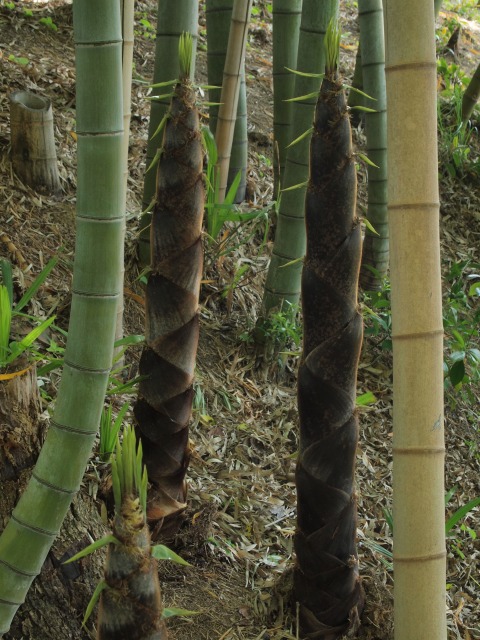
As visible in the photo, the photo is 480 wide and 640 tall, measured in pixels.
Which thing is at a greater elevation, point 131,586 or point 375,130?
point 375,130

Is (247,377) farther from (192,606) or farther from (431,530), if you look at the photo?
(431,530)

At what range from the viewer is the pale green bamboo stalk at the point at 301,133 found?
2.45 m

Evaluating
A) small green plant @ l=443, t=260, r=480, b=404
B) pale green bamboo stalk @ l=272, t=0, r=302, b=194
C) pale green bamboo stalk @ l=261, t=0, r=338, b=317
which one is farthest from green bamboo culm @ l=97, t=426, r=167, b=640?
pale green bamboo stalk @ l=272, t=0, r=302, b=194

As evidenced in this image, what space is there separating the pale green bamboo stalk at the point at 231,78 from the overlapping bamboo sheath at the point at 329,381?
1114 mm

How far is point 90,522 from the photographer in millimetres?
1743

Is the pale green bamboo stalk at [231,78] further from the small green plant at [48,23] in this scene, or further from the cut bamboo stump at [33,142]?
the small green plant at [48,23]

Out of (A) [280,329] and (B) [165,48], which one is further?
(A) [280,329]

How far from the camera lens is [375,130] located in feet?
10.1

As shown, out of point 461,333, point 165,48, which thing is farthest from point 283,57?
point 461,333

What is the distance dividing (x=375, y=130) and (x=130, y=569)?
2393mm

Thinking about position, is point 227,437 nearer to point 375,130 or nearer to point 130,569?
point 375,130

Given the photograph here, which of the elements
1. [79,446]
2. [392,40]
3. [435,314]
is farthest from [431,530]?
[392,40]

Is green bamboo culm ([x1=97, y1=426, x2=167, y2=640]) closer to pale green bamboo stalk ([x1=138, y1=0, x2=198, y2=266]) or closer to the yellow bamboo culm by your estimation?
the yellow bamboo culm

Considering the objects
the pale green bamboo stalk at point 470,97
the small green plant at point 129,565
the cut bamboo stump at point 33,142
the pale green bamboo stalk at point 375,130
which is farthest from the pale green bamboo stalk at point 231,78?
the pale green bamboo stalk at point 470,97
